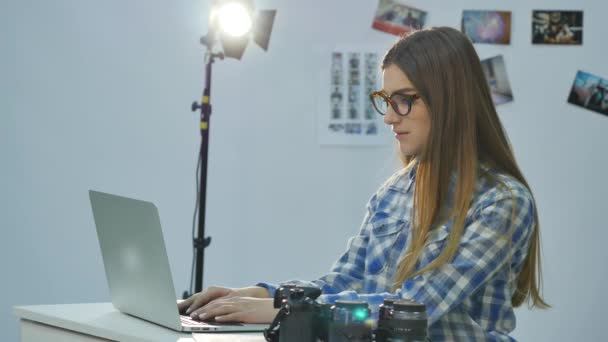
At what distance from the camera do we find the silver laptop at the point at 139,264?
4.64ft

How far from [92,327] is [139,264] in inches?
5.2

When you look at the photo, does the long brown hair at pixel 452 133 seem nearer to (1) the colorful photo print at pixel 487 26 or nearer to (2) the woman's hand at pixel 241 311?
(2) the woman's hand at pixel 241 311

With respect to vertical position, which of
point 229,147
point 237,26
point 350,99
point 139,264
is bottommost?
point 139,264

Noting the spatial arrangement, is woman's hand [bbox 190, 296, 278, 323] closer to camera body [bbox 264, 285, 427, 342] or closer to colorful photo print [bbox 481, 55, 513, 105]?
camera body [bbox 264, 285, 427, 342]

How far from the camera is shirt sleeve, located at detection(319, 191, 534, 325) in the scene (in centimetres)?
151

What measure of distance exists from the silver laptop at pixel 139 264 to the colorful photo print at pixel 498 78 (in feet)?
6.60

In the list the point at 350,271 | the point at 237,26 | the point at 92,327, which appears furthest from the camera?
the point at 237,26

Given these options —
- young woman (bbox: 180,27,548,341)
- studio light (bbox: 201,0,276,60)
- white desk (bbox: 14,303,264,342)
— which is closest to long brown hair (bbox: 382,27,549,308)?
young woman (bbox: 180,27,548,341)

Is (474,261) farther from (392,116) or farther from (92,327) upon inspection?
(92,327)

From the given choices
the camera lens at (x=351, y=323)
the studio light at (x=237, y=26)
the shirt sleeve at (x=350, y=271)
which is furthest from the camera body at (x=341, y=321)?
the studio light at (x=237, y=26)

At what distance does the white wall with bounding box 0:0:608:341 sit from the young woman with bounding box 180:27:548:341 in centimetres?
143

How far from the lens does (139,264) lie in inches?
59.2

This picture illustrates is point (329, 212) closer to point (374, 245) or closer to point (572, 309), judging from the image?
point (572, 309)

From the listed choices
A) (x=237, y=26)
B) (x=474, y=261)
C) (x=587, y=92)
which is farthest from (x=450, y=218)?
(x=587, y=92)
